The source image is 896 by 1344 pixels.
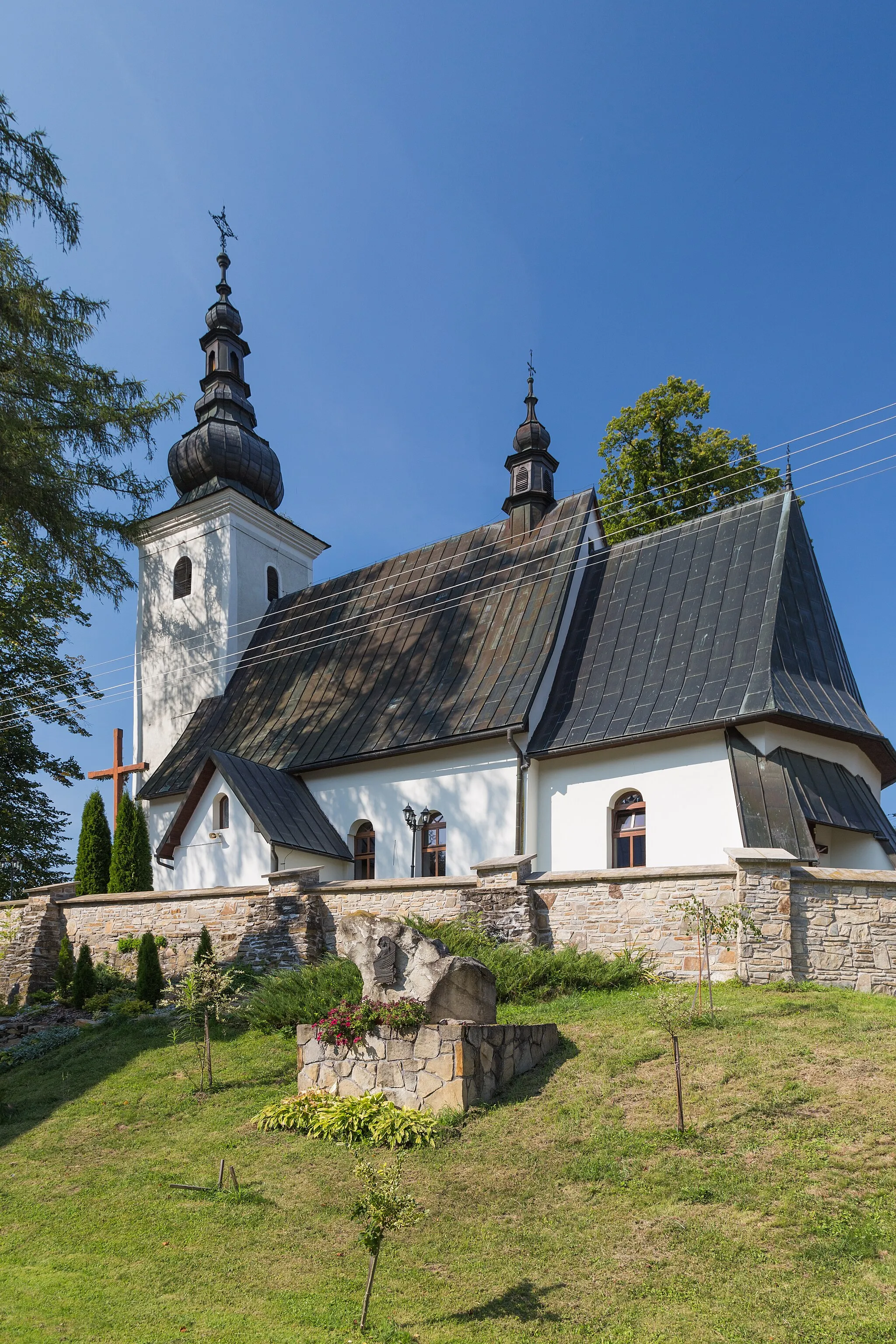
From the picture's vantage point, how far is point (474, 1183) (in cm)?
808

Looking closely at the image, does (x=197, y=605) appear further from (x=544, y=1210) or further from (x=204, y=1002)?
(x=544, y=1210)

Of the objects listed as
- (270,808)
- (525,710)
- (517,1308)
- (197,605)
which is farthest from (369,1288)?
(197,605)

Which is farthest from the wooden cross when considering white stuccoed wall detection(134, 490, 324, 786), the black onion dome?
the black onion dome

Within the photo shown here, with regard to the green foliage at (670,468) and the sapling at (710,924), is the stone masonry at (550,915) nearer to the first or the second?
the sapling at (710,924)

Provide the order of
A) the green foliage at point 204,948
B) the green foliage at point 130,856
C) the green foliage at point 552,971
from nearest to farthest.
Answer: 1. the green foliage at point 552,971
2. the green foliage at point 204,948
3. the green foliage at point 130,856

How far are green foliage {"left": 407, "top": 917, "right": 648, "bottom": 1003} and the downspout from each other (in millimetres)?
3955

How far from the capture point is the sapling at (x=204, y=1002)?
39.3ft

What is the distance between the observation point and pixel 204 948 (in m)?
15.3

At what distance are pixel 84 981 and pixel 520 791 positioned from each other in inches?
303

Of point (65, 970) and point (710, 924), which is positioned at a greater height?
point (710, 924)

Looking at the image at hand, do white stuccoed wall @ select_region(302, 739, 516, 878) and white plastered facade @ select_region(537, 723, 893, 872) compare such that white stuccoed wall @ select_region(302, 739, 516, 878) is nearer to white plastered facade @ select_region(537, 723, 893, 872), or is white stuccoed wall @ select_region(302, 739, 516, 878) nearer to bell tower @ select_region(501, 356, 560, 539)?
white plastered facade @ select_region(537, 723, 893, 872)

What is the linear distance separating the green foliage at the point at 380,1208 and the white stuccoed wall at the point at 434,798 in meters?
10.2

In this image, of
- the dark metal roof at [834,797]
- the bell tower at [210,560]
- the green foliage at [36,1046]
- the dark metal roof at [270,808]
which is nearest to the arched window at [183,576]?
the bell tower at [210,560]

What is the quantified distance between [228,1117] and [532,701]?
9569 millimetres
